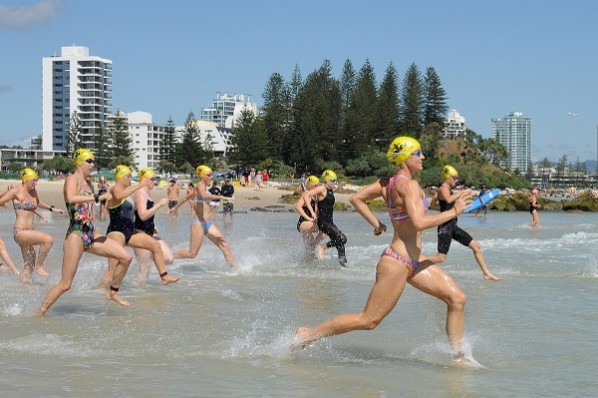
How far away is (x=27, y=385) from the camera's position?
5.70m

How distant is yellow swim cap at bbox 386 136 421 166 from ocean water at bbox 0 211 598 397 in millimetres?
1604

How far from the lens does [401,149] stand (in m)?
6.31

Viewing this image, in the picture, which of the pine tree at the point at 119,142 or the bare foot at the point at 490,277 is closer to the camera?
the bare foot at the point at 490,277

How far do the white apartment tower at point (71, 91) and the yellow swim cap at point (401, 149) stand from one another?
185139mm

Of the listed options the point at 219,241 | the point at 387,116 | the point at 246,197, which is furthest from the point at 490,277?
the point at 387,116

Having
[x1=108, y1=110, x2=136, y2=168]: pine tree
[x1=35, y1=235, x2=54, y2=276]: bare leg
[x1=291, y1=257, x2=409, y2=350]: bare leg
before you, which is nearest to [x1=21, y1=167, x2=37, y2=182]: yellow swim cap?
[x1=35, y1=235, x2=54, y2=276]: bare leg

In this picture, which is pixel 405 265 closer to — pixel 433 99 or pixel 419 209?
pixel 419 209

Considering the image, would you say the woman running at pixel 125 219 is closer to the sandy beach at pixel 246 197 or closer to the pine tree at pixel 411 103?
the sandy beach at pixel 246 197

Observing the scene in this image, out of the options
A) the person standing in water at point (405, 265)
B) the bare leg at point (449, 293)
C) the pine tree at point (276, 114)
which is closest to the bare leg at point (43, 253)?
the person standing in water at point (405, 265)

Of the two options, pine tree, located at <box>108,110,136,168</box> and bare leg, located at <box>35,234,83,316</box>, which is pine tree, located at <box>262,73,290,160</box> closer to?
pine tree, located at <box>108,110,136,168</box>

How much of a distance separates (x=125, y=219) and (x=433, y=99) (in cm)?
10231

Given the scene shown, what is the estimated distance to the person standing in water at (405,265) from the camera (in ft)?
19.8

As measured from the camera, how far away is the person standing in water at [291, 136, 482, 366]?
6035 millimetres

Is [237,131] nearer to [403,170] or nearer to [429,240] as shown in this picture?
[429,240]
